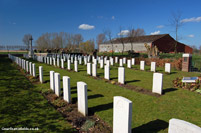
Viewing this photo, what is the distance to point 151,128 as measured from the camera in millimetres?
3691

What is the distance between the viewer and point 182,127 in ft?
7.04

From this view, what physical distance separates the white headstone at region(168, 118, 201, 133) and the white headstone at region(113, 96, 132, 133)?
870 mm

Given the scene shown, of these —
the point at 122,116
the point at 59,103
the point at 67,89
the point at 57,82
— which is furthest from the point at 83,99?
the point at 57,82

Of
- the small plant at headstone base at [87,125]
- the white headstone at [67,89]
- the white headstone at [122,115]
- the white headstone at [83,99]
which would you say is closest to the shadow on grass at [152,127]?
the white headstone at [122,115]

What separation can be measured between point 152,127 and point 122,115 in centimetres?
126

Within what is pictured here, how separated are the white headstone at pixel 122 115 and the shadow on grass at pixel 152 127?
63 cm

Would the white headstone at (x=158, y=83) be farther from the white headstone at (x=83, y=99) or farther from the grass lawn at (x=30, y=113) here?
the grass lawn at (x=30, y=113)

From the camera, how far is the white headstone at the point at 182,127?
200 cm

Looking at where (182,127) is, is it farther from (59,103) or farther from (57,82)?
(57,82)

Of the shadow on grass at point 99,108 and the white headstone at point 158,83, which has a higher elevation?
the white headstone at point 158,83

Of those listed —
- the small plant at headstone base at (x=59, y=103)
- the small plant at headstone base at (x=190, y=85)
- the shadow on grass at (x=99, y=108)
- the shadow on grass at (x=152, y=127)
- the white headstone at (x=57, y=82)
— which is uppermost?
the white headstone at (x=57, y=82)

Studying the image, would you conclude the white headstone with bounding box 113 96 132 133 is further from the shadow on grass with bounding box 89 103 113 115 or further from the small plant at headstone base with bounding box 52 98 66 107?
the small plant at headstone base with bounding box 52 98 66 107

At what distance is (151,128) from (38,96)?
15.6ft

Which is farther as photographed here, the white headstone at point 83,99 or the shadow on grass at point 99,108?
the shadow on grass at point 99,108
